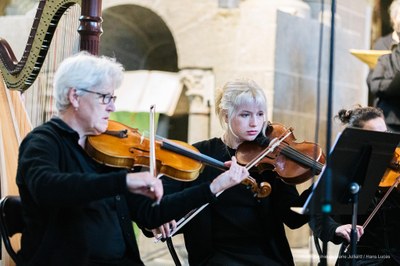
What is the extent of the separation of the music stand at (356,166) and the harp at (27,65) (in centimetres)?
103

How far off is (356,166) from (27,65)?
137cm

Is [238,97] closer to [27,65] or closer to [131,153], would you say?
[131,153]

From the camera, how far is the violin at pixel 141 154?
284 centimetres

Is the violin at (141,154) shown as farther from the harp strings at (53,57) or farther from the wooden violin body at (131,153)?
the harp strings at (53,57)

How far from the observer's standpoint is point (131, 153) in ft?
9.45

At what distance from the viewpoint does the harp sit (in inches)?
129

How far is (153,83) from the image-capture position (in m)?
5.95

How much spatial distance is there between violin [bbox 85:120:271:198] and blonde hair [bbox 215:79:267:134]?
0.43 m

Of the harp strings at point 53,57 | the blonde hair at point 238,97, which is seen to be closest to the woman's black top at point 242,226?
the blonde hair at point 238,97

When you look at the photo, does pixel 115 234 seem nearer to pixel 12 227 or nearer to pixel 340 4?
pixel 12 227

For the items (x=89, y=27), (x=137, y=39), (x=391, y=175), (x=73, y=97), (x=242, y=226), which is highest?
(x=137, y=39)

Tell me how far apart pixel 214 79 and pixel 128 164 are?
10.1ft

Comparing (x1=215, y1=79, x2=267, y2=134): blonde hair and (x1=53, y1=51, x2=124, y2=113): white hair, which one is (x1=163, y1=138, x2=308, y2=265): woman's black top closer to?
(x1=215, y1=79, x2=267, y2=134): blonde hair

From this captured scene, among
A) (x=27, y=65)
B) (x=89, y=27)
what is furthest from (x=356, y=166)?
(x=27, y=65)
